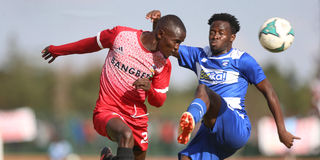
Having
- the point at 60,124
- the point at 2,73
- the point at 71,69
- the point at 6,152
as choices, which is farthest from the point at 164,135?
the point at 2,73

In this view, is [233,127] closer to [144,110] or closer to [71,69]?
[144,110]

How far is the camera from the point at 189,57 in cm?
689

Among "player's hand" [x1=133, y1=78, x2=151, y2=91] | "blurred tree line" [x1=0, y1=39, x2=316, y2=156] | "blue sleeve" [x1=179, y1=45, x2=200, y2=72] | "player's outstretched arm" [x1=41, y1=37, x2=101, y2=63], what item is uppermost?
"player's outstretched arm" [x1=41, y1=37, x2=101, y2=63]

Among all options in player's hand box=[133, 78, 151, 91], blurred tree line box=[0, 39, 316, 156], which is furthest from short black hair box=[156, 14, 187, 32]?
blurred tree line box=[0, 39, 316, 156]

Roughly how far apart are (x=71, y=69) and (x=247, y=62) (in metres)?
60.3

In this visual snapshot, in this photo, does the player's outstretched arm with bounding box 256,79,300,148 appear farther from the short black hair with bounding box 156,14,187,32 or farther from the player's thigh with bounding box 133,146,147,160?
the player's thigh with bounding box 133,146,147,160

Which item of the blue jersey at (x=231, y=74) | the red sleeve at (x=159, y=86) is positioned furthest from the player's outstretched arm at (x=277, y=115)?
the red sleeve at (x=159, y=86)

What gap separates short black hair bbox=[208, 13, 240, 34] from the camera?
6.68m

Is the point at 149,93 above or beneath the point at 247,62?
beneath

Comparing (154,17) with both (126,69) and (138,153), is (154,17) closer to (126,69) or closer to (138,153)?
(126,69)

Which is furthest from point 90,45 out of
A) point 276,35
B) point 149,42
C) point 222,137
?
point 276,35

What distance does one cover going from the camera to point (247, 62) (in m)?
6.41

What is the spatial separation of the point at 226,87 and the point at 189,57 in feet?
2.61

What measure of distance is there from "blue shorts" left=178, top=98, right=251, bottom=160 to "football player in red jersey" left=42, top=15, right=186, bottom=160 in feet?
2.60
